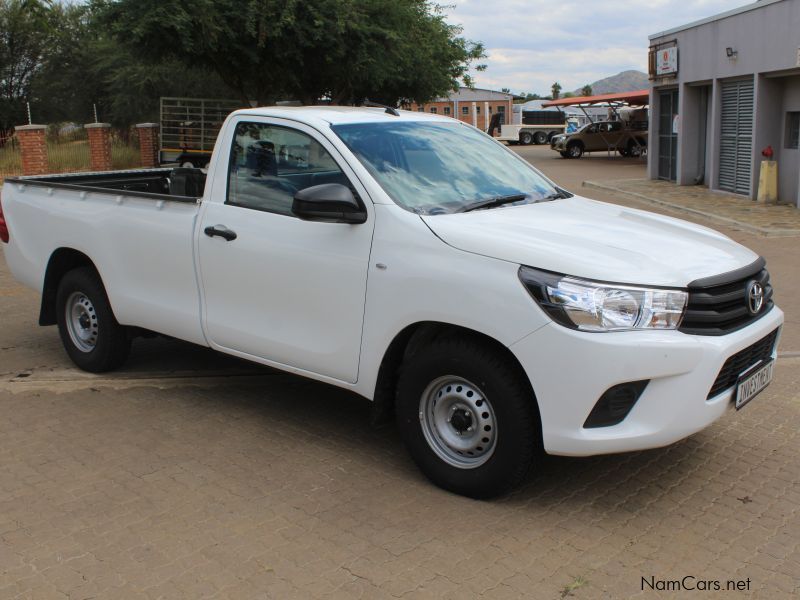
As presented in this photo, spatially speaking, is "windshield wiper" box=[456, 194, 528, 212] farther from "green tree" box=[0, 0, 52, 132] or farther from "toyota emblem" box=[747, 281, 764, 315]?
"green tree" box=[0, 0, 52, 132]

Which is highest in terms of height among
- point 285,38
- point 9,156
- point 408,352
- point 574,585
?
point 285,38

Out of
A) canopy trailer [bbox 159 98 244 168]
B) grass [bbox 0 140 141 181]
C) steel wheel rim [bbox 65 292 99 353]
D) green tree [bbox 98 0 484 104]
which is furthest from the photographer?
canopy trailer [bbox 159 98 244 168]

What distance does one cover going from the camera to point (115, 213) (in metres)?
5.90

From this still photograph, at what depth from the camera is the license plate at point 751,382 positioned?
13.3 feet

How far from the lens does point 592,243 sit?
4.03 metres

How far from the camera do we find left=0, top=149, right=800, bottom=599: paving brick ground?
352 centimetres

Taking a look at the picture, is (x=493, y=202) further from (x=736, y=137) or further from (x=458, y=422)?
(x=736, y=137)

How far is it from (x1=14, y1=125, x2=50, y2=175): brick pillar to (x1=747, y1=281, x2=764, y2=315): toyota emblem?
24911 mm

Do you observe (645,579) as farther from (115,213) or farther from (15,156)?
(15,156)

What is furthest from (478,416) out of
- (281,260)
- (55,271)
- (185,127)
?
(185,127)

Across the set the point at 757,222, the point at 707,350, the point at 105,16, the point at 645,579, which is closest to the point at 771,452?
the point at 707,350

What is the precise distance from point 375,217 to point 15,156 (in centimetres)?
2600

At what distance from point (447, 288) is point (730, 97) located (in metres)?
17.5

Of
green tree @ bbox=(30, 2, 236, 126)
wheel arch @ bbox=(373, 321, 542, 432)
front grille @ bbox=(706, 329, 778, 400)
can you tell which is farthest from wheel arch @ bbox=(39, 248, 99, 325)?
green tree @ bbox=(30, 2, 236, 126)
